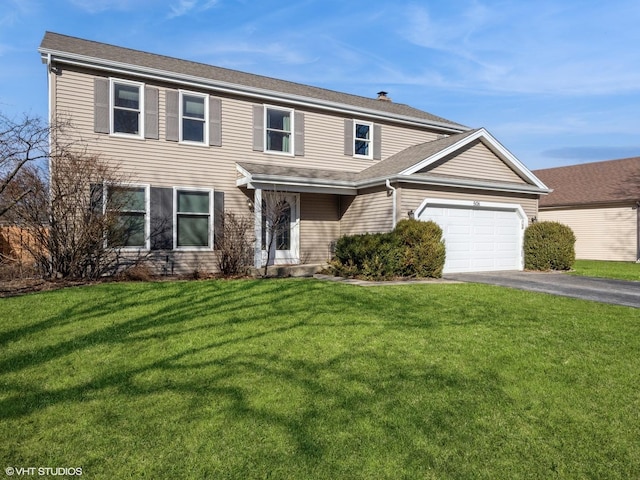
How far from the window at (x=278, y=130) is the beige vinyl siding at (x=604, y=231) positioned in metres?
16.2

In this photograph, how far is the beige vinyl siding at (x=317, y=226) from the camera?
585 inches

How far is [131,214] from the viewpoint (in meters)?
12.0

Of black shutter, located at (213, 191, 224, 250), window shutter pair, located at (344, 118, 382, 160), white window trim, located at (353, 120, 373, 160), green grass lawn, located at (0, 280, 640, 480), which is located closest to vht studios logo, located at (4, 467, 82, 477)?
green grass lawn, located at (0, 280, 640, 480)

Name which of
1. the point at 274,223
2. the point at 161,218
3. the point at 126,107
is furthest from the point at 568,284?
the point at 126,107

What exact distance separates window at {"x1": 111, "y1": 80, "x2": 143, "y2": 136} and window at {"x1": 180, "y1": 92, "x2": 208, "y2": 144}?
1122 mm

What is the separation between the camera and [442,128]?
57.4 feet

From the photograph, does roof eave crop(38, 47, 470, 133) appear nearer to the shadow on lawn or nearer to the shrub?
the shrub

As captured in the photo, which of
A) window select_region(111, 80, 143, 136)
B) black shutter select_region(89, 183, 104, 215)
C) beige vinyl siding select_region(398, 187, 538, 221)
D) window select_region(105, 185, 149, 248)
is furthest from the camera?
beige vinyl siding select_region(398, 187, 538, 221)

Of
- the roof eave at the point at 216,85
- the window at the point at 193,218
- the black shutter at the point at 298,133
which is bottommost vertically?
the window at the point at 193,218

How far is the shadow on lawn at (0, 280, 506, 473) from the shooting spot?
3584mm

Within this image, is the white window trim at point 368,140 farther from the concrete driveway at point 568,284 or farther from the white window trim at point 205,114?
the concrete driveway at point 568,284

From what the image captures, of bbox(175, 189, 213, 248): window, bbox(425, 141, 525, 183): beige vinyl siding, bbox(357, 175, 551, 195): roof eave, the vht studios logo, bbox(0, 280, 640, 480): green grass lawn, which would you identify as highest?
bbox(425, 141, 525, 183): beige vinyl siding

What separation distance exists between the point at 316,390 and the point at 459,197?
35.2 feet

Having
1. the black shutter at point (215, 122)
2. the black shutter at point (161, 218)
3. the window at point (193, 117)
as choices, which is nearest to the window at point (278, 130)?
the black shutter at point (215, 122)
